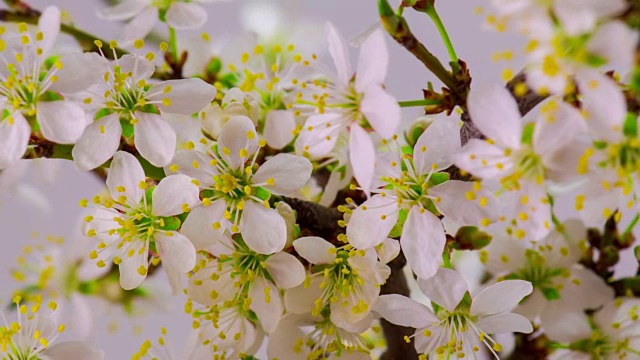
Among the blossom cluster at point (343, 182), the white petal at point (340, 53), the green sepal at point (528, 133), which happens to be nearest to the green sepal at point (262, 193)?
the blossom cluster at point (343, 182)

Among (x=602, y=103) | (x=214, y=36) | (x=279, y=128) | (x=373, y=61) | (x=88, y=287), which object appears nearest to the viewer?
(x=602, y=103)

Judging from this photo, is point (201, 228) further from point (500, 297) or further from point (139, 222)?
point (500, 297)

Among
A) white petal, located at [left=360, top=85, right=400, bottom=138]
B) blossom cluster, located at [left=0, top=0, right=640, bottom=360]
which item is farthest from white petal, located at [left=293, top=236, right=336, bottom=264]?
white petal, located at [left=360, top=85, right=400, bottom=138]

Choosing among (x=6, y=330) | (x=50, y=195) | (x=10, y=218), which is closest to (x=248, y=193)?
(x=6, y=330)

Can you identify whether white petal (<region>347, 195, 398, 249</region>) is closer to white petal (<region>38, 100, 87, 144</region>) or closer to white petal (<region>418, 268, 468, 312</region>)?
white petal (<region>418, 268, 468, 312</region>)

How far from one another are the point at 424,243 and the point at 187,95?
211 mm

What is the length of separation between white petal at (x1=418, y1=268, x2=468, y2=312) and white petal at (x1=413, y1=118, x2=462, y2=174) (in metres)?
0.08

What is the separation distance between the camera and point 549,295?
775mm

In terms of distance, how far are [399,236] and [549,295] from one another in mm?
186

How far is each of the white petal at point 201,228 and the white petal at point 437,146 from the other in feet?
0.51

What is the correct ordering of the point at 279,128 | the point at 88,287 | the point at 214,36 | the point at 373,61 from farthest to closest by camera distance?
the point at 214,36 → the point at 88,287 → the point at 279,128 → the point at 373,61

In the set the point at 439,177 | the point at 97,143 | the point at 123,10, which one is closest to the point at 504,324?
the point at 439,177

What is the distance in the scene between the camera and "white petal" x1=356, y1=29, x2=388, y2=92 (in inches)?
23.5

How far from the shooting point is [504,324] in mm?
678
